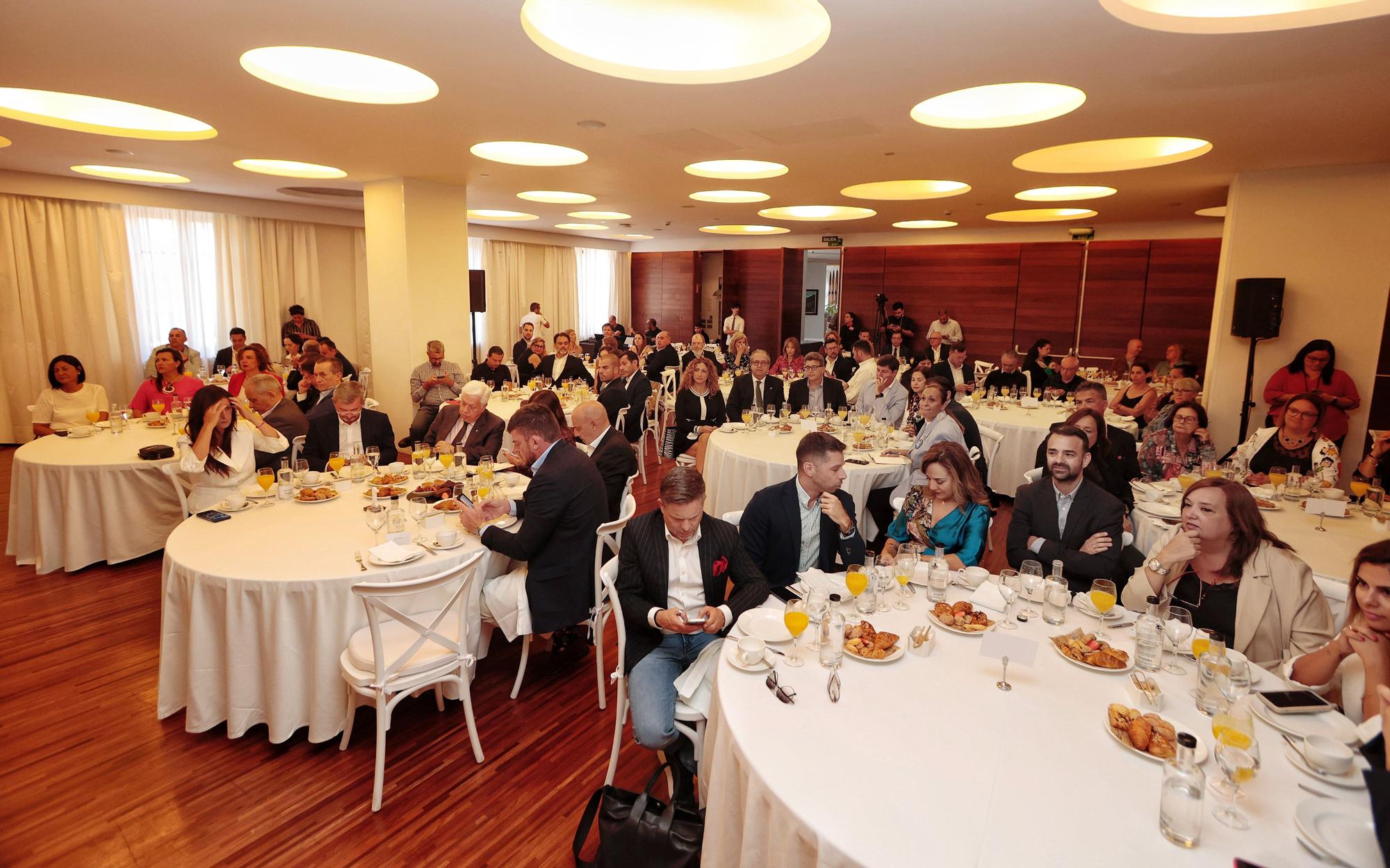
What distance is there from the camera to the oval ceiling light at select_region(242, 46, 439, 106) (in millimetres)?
4559

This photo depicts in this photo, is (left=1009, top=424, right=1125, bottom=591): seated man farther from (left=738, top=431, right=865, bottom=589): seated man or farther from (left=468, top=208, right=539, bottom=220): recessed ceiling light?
(left=468, top=208, right=539, bottom=220): recessed ceiling light

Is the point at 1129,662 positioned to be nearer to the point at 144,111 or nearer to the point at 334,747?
the point at 334,747

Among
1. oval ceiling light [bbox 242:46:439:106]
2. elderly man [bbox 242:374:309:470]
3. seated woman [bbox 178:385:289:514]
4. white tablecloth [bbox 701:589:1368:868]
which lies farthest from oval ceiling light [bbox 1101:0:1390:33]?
elderly man [bbox 242:374:309:470]

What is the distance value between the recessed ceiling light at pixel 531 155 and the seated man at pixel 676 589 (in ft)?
16.7

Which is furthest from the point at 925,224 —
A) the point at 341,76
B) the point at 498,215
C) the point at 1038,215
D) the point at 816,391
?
the point at 341,76

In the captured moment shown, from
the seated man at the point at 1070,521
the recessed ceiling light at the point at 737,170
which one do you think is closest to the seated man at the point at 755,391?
the recessed ceiling light at the point at 737,170

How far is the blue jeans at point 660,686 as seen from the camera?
2623 millimetres

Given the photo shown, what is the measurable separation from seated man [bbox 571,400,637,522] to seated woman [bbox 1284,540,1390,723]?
3304mm

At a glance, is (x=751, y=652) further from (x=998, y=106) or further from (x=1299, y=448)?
(x=998, y=106)

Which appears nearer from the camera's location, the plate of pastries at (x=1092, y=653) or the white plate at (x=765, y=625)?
the plate of pastries at (x=1092, y=653)

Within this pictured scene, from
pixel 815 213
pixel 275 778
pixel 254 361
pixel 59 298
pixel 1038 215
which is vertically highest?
pixel 815 213

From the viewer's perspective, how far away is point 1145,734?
6.03ft

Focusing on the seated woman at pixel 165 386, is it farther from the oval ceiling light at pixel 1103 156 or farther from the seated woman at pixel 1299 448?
the seated woman at pixel 1299 448

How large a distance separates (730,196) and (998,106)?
16.0ft
